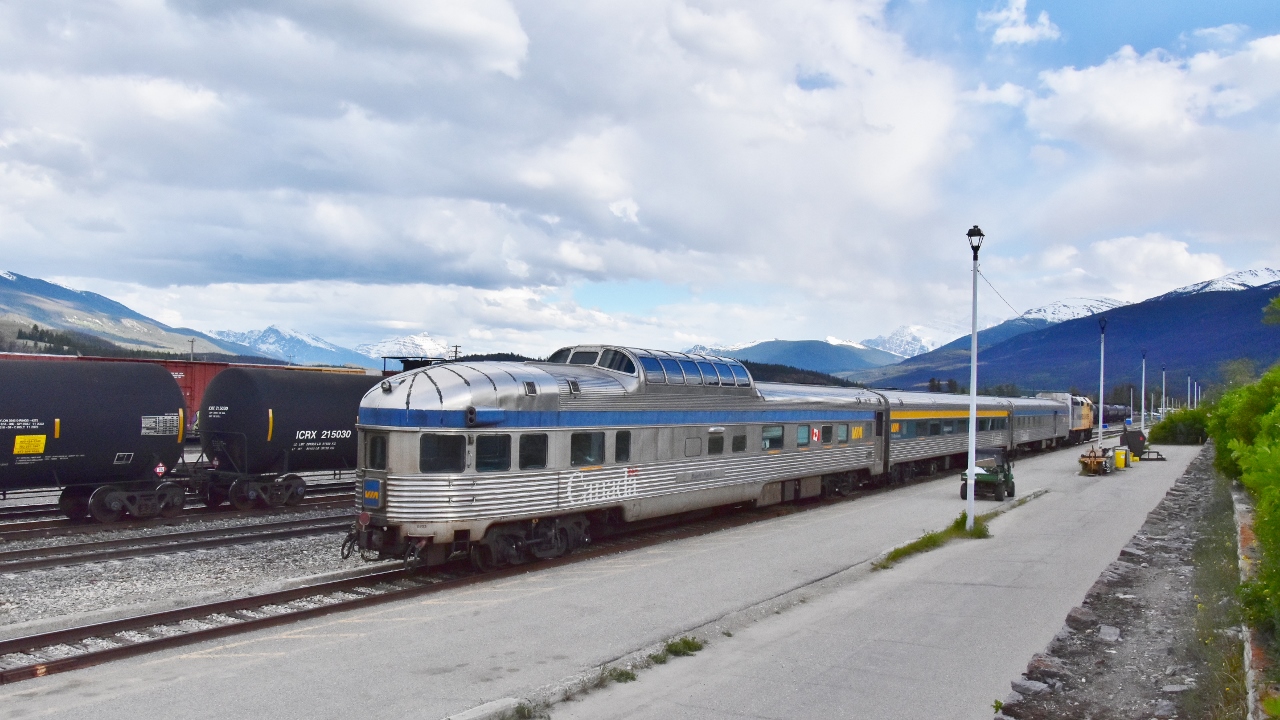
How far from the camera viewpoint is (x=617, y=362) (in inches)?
691

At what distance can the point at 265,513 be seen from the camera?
2145 centimetres

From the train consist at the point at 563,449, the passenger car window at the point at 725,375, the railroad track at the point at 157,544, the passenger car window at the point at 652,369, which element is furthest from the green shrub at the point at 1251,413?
the railroad track at the point at 157,544

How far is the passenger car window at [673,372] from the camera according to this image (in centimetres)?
1791

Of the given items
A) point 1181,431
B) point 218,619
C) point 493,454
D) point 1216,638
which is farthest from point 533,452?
point 1181,431

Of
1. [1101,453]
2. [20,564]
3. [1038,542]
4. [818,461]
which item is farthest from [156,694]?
[1101,453]

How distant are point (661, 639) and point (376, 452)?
20.7ft

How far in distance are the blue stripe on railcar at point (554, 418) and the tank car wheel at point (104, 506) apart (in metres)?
8.83

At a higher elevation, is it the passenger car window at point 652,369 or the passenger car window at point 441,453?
the passenger car window at point 652,369

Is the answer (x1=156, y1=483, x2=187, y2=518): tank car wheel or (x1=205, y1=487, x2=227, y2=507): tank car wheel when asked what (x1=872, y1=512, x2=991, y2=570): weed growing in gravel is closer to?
(x1=156, y1=483, x2=187, y2=518): tank car wheel

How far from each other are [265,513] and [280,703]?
14848mm

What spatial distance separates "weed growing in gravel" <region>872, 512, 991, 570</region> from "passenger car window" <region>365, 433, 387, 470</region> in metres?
8.50

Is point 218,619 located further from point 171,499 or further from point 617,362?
point 171,499

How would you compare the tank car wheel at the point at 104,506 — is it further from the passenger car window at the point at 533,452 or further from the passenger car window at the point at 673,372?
the passenger car window at the point at 673,372

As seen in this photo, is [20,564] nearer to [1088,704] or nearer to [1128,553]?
[1088,704]
